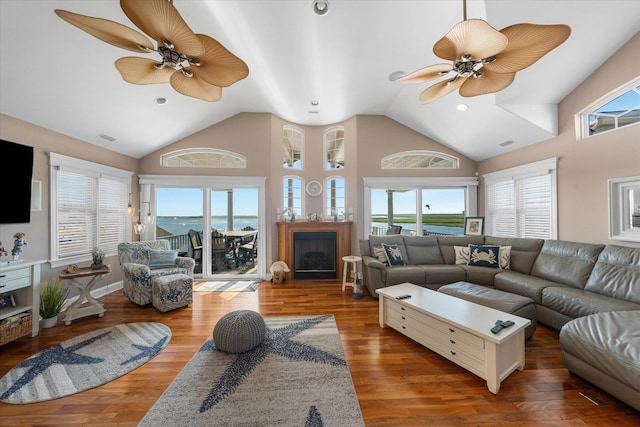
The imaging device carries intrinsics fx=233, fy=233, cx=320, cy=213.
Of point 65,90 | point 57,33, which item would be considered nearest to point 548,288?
point 57,33

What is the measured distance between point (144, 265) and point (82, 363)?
1.65 metres

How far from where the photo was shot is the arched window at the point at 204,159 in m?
4.93

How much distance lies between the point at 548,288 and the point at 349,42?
3.90 metres

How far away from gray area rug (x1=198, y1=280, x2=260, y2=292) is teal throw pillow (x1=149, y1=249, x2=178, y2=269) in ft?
2.21

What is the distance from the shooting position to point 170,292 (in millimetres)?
3365

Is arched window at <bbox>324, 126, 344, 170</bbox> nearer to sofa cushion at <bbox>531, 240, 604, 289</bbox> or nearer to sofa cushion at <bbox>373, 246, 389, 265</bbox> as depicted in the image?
sofa cushion at <bbox>373, 246, 389, 265</bbox>

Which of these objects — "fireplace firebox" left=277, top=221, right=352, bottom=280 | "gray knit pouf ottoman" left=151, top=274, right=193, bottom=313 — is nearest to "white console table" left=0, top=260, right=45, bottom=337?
"gray knit pouf ottoman" left=151, top=274, right=193, bottom=313

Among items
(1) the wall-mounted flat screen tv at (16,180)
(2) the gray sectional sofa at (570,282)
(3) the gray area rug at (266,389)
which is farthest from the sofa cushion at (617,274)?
(1) the wall-mounted flat screen tv at (16,180)

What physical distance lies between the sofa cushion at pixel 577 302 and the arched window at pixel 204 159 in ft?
17.4

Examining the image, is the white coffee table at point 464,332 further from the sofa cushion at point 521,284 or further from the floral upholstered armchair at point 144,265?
the floral upholstered armchair at point 144,265

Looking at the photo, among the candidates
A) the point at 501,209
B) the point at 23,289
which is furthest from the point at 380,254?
the point at 23,289

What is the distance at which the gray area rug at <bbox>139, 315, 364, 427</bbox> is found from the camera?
1.61 m

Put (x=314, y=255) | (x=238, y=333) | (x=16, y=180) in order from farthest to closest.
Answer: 1. (x=314, y=255)
2. (x=16, y=180)
3. (x=238, y=333)

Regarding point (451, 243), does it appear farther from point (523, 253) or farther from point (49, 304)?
point (49, 304)
